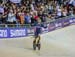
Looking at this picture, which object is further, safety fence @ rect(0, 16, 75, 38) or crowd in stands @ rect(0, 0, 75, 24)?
crowd in stands @ rect(0, 0, 75, 24)

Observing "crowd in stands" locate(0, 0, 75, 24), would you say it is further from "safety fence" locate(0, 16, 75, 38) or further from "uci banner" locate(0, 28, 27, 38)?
"uci banner" locate(0, 28, 27, 38)

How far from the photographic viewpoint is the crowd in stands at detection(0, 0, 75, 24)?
24.7 metres

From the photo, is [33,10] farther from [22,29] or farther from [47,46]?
[47,46]

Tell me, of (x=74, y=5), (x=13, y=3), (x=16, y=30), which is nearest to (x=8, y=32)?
(x=16, y=30)

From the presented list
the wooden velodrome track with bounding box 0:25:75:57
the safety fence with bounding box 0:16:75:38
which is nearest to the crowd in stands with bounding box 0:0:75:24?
the safety fence with bounding box 0:16:75:38

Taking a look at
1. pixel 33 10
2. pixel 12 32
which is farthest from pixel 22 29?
pixel 33 10

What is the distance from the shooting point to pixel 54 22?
27.0 m

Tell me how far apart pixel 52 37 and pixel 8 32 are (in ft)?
11.6

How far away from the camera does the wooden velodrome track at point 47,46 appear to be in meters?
21.6

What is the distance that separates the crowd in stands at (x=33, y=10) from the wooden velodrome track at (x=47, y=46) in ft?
4.34

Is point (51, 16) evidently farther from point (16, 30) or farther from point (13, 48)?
point (13, 48)

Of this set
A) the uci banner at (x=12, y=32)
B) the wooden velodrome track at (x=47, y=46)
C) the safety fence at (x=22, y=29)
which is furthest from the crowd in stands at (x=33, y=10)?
the wooden velodrome track at (x=47, y=46)

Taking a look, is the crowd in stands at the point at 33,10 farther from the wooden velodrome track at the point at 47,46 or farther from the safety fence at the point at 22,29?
the wooden velodrome track at the point at 47,46

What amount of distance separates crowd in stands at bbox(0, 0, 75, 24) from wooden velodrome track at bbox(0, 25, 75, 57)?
132 centimetres
